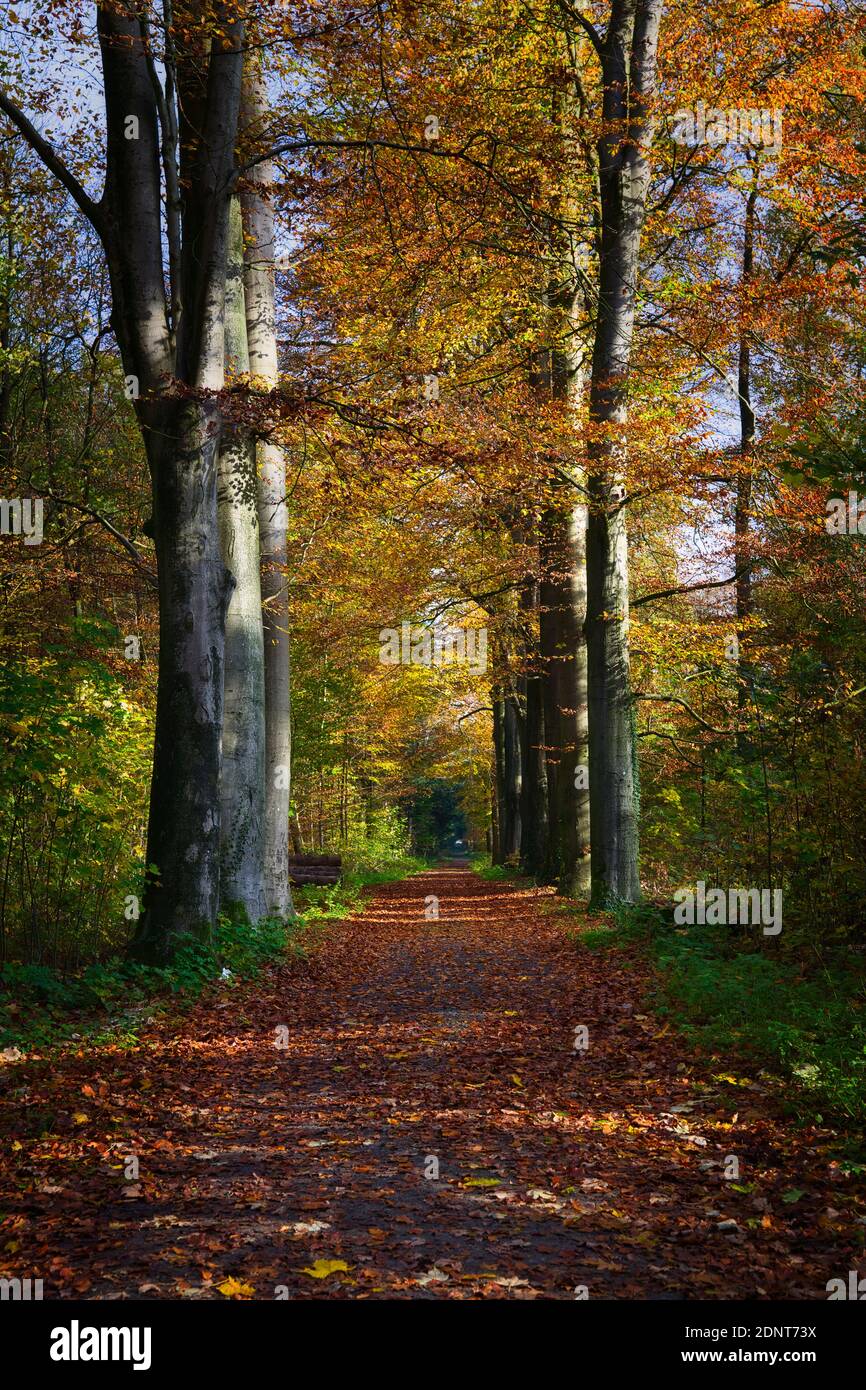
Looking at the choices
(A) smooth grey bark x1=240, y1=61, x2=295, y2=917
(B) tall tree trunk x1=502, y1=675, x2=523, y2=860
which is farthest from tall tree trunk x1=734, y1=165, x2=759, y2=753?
(B) tall tree trunk x1=502, y1=675, x2=523, y2=860

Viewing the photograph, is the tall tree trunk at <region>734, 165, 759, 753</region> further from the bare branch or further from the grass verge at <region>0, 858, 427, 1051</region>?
the bare branch

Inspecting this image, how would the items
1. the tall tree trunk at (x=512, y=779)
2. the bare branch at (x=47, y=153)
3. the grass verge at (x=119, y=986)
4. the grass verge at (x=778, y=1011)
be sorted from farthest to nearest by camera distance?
the tall tree trunk at (x=512, y=779) < the bare branch at (x=47, y=153) < the grass verge at (x=119, y=986) < the grass verge at (x=778, y=1011)

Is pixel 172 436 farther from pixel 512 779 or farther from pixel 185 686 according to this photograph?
pixel 512 779

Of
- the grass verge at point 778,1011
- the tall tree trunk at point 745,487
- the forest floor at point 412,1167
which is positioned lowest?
the forest floor at point 412,1167

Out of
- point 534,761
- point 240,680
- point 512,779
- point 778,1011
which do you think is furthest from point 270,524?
point 512,779

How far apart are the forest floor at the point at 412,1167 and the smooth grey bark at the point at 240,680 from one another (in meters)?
2.88

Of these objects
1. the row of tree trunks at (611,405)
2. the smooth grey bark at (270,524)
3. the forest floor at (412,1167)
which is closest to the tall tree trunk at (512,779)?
the row of tree trunks at (611,405)

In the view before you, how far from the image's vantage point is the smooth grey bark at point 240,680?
36.7 ft

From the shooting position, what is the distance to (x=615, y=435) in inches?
497

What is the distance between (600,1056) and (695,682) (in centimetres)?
1064

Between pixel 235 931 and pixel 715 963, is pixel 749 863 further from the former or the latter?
pixel 235 931

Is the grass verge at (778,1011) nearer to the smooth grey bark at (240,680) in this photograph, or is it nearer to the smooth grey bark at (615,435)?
the smooth grey bark at (615,435)

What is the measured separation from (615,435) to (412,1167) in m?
9.76
